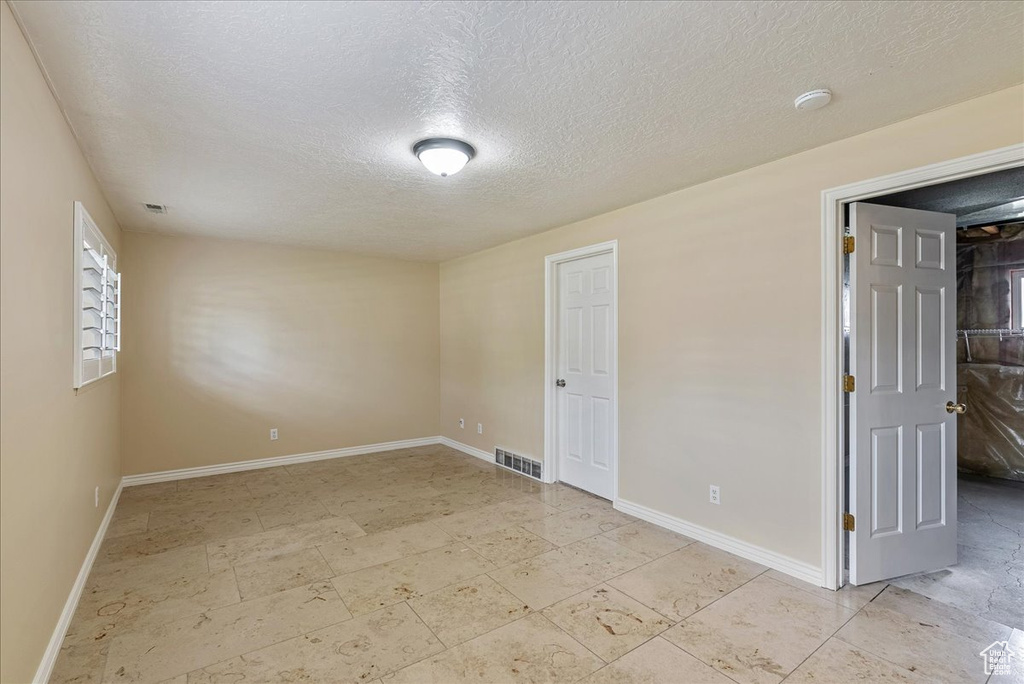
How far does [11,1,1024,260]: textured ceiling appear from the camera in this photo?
5.05ft

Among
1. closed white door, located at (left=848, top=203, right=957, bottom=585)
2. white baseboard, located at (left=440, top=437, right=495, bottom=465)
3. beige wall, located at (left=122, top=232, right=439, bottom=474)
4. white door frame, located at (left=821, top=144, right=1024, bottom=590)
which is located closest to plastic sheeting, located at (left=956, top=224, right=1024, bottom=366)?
closed white door, located at (left=848, top=203, right=957, bottom=585)

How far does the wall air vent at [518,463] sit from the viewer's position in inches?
181

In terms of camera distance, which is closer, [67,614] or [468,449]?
[67,614]

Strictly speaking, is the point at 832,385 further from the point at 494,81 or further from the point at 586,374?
the point at 494,81

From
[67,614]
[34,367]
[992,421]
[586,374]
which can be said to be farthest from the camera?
[992,421]

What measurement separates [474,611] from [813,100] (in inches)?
112

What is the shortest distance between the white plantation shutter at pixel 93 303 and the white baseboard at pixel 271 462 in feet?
4.80

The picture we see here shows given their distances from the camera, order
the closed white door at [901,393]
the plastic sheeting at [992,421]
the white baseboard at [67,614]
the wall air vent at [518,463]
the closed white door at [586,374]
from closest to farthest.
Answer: the white baseboard at [67,614], the closed white door at [901,393], the closed white door at [586,374], the plastic sheeting at [992,421], the wall air vent at [518,463]

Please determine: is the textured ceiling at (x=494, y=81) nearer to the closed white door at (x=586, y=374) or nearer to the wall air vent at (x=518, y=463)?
the closed white door at (x=586, y=374)

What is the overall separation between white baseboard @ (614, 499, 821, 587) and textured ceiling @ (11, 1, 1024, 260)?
2.31 metres

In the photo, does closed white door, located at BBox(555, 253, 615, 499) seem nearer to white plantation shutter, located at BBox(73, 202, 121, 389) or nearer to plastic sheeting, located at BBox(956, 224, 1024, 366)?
white plantation shutter, located at BBox(73, 202, 121, 389)

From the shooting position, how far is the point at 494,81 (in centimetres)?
191

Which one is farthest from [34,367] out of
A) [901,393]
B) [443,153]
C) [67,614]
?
[901,393]

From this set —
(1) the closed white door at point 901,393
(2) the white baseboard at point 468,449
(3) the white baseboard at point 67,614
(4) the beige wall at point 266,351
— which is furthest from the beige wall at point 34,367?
(1) the closed white door at point 901,393
